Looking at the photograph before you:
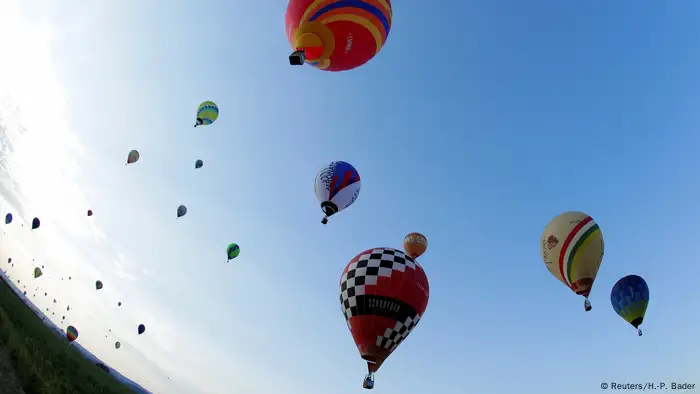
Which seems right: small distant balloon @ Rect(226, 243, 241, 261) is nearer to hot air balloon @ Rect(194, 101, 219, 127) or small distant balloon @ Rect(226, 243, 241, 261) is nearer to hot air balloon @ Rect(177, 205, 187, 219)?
hot air balloon @ Rect(177, 205, 187, 219)

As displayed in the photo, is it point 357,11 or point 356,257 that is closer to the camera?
point 357,11

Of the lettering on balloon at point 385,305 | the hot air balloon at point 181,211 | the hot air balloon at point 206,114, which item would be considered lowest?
the lettering on balloon at point 385,305

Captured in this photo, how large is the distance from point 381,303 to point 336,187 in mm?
5625

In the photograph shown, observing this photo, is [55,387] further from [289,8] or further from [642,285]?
[642,285]

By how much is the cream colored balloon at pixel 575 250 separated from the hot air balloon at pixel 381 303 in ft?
20.8

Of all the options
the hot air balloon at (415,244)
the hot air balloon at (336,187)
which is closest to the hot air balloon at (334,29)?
the hot air balloon at (336,187)

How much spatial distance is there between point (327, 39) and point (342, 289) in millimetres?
8497

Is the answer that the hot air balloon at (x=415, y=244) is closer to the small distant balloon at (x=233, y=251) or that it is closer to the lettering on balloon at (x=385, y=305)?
the lettering on balloon at (x=385, y=305)

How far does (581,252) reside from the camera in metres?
15.3

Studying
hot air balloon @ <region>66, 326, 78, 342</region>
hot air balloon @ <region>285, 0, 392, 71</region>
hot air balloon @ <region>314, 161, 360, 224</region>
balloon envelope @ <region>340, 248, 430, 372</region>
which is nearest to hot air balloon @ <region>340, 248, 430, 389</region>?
balloon envelope @ <region>340, 248, 430, 372</region>

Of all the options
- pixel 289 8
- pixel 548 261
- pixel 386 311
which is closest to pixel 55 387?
pixel 386 311

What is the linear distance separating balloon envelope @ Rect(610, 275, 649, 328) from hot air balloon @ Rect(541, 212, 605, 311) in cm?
406

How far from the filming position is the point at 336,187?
53.5 ft

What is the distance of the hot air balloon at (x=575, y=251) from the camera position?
15.2 meters
